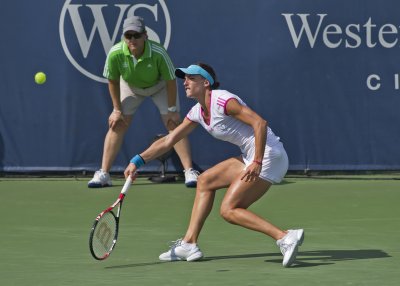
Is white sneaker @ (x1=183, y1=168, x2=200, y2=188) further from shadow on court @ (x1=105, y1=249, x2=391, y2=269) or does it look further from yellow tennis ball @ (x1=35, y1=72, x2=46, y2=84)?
shadow on court @ (x1=105, y1=249, x2=391, y2=269)

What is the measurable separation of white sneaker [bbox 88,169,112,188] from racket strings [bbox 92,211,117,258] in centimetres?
378

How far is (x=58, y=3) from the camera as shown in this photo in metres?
11.0

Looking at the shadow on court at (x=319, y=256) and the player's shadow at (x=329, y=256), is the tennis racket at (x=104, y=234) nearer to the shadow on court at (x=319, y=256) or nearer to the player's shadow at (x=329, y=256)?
the shadow on court at (x=319, y=256)

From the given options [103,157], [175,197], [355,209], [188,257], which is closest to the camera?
[188,257]

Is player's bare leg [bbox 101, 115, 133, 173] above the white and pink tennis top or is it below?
below

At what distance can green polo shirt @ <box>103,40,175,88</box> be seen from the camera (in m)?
10.2

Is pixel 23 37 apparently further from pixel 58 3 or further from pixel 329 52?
pixel 329 52

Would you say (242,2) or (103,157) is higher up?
(242,2)

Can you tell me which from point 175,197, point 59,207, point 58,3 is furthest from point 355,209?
point 58,3

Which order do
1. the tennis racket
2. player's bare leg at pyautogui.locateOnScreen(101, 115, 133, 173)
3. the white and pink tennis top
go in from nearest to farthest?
the tennis racket, the white and pink tennis top, player's bare leg at pyautogui.locateOnScreen(101, 115, 133, 173)

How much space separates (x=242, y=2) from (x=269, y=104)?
0.96 meters

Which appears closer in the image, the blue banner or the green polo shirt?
the green polo shirt

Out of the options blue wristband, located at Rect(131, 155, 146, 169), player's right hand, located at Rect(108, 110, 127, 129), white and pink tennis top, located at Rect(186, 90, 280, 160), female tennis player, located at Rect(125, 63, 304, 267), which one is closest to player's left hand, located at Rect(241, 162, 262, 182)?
female tennis player, located at Rect(125, 63, 304, 267)

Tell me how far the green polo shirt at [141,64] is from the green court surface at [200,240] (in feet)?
3.24
